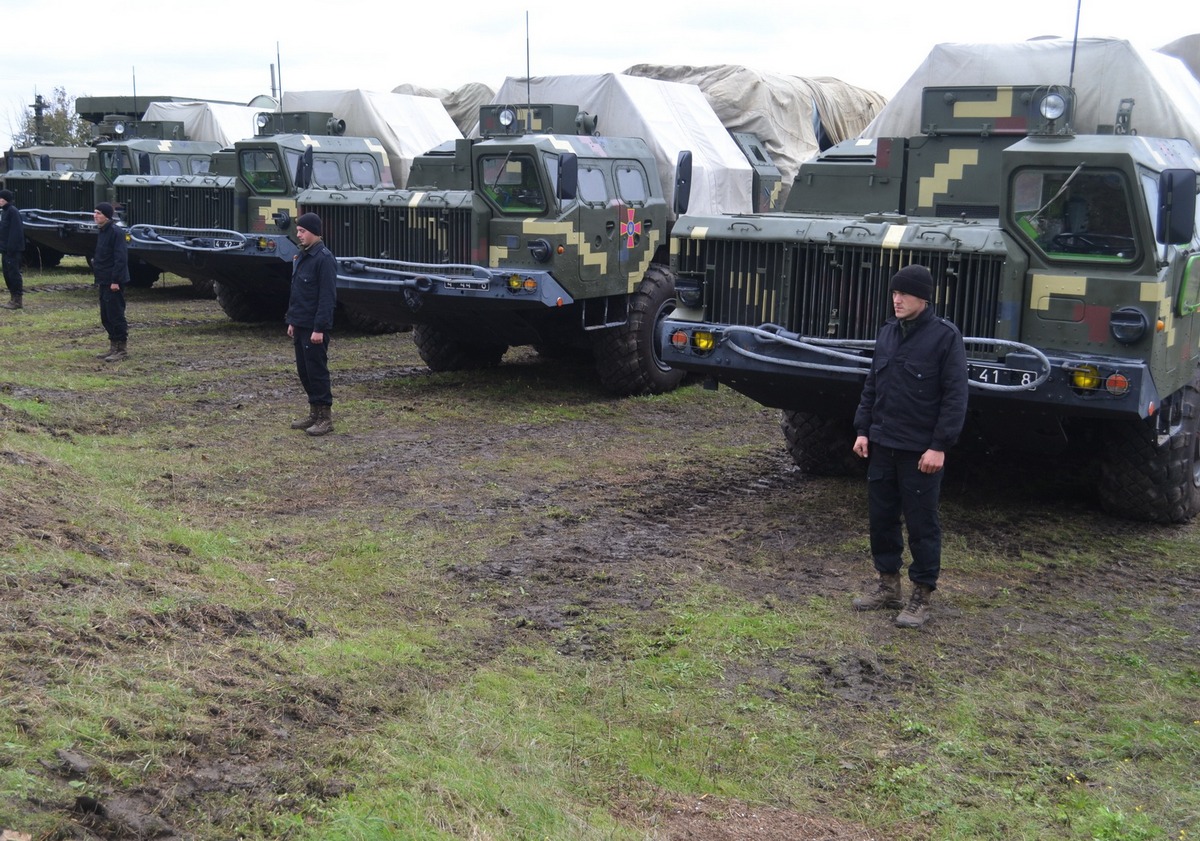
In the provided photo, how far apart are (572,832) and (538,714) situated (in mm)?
920

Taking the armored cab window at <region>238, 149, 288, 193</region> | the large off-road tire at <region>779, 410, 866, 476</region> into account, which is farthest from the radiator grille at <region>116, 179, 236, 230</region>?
the large off-road tire at <region>779, 410, 866, 476</region>

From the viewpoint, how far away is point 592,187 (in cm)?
1073

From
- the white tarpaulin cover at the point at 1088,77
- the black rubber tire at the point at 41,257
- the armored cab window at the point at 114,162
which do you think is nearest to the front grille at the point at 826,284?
the white tarpaulin cover at the point at 1088,77

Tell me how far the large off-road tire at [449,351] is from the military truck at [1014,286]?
4.87 meters

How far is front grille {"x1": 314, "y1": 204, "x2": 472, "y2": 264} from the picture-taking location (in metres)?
10.8

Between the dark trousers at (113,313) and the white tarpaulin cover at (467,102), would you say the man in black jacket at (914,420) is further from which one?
the white tarpaulin cover at (467,102)

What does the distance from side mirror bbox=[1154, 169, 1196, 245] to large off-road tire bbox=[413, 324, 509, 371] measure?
22.1 ft

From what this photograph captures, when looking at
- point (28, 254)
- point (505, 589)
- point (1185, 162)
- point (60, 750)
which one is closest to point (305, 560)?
point (505, 589)

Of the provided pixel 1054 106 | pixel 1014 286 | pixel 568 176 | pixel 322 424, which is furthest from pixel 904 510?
pixel 568 176

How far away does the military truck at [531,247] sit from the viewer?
406 inches

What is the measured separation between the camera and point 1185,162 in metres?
7.00

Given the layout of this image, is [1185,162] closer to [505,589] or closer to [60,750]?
[505,589]

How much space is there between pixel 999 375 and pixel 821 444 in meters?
2.00

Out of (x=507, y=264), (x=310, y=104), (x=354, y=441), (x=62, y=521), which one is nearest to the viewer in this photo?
(x=62, y=521)
